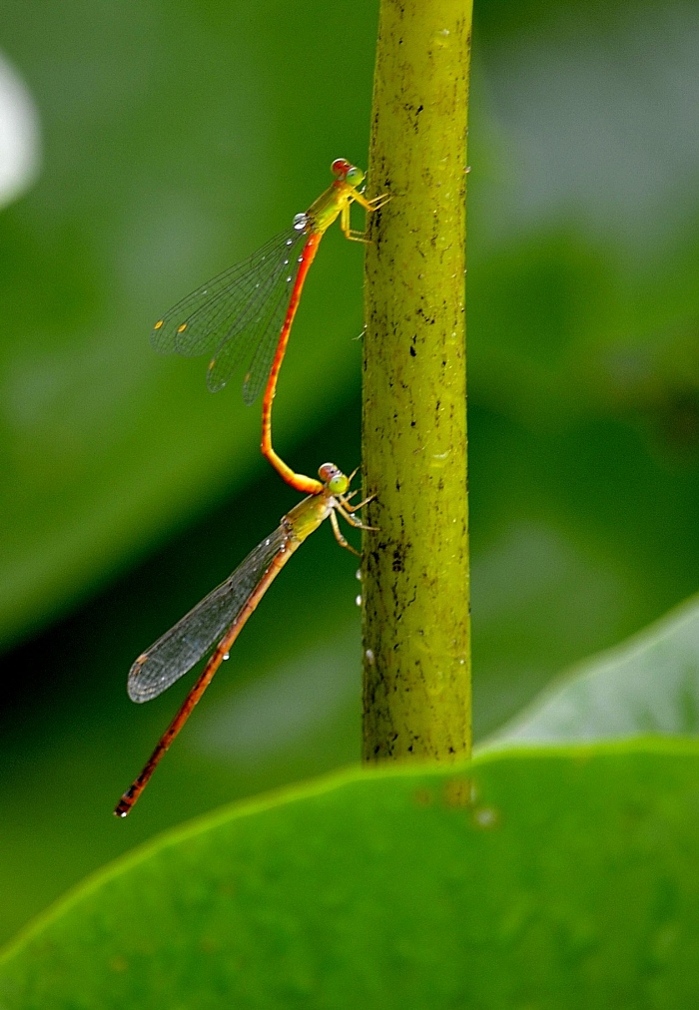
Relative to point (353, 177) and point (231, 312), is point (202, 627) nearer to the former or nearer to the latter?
point (231, 312)

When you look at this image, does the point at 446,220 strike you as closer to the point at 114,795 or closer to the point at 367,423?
the point at 367,423

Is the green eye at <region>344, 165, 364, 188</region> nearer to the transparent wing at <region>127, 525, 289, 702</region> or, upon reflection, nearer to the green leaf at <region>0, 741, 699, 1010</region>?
the transparent wing at <region>127, 525, 289, 702</region>

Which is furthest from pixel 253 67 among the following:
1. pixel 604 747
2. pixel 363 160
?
pixel 604 747

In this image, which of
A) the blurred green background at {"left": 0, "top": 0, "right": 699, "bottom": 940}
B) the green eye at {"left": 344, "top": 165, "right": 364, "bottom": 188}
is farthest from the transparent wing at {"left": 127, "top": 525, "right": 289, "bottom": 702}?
the green eye at {"left": 344, "top": 165, "right": 364, "bottom": 188}

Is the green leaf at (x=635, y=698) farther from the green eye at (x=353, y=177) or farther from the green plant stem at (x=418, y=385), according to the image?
the green eye at (x=353, y=177)

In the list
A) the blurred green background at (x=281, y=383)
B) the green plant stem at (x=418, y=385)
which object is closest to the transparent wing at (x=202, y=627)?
the blurred green background at (x=281, y=383)
